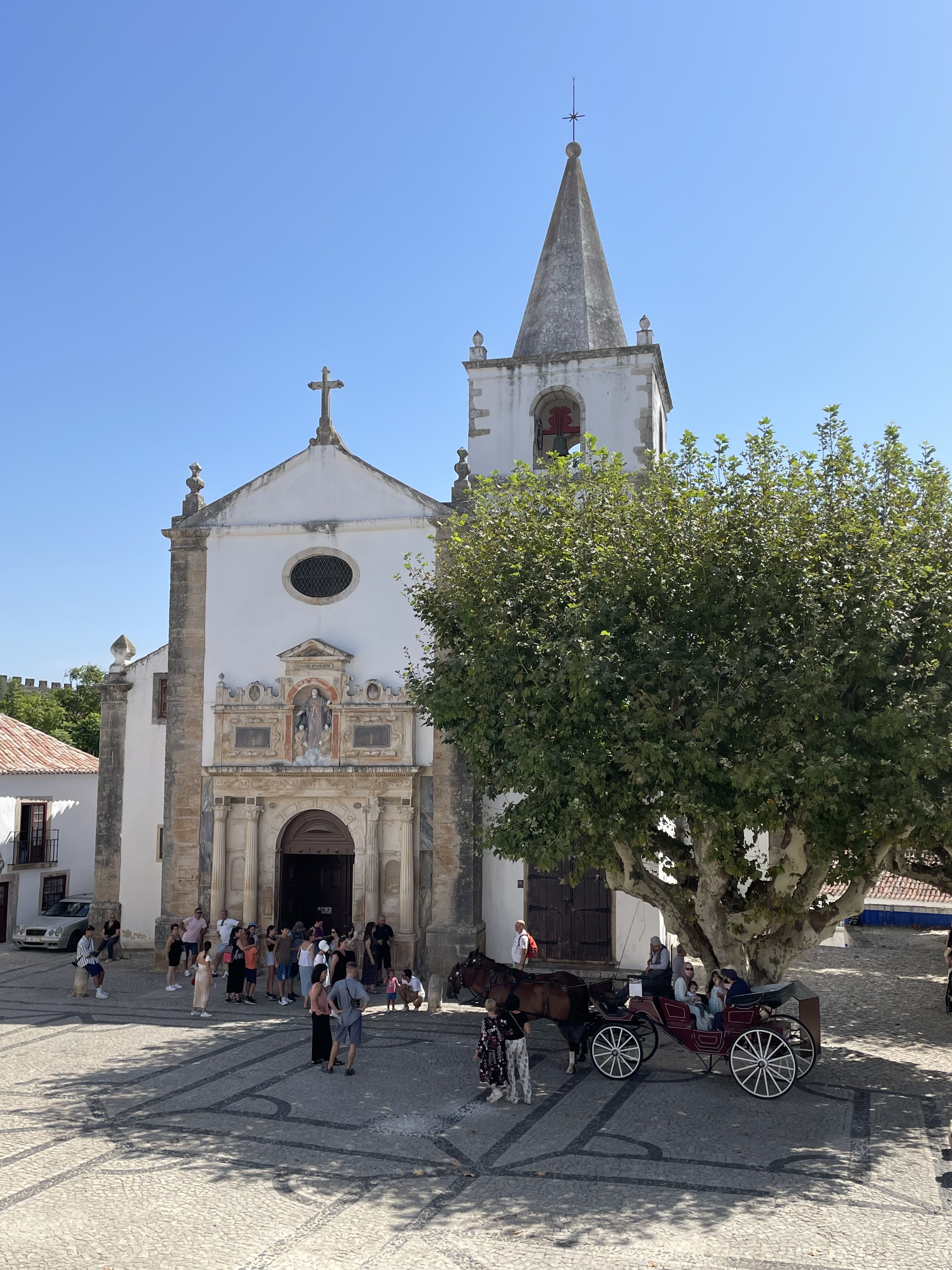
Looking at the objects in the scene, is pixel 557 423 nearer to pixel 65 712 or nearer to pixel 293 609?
pixel 293 609

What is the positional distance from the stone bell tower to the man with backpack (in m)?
10.5

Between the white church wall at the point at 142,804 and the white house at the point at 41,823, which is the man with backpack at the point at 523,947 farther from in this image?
the white house at the point at 41,823

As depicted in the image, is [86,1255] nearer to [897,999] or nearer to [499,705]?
[499,705]

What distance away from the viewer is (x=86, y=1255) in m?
8.09

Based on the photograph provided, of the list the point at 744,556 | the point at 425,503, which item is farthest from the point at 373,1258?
the point at 425,503

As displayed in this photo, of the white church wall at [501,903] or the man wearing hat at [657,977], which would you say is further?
the white church wall at [501,903]

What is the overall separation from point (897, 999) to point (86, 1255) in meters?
16.8

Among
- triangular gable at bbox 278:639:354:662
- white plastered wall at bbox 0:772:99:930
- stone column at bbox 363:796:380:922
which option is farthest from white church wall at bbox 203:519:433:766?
white plastered wall at bbox 0:772:99:930

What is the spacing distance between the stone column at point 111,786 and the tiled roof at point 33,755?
7054mm

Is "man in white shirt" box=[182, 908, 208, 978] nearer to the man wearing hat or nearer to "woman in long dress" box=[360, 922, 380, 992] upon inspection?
"woman in long dress" box=[360, 922, 380, 992]

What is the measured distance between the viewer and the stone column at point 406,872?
21812 mm

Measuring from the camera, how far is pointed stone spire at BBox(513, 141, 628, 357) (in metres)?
25.6

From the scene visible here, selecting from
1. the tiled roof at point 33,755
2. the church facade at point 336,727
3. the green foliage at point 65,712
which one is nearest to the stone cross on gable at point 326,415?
the church facade at point 336,727

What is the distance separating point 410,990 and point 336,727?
614cm
